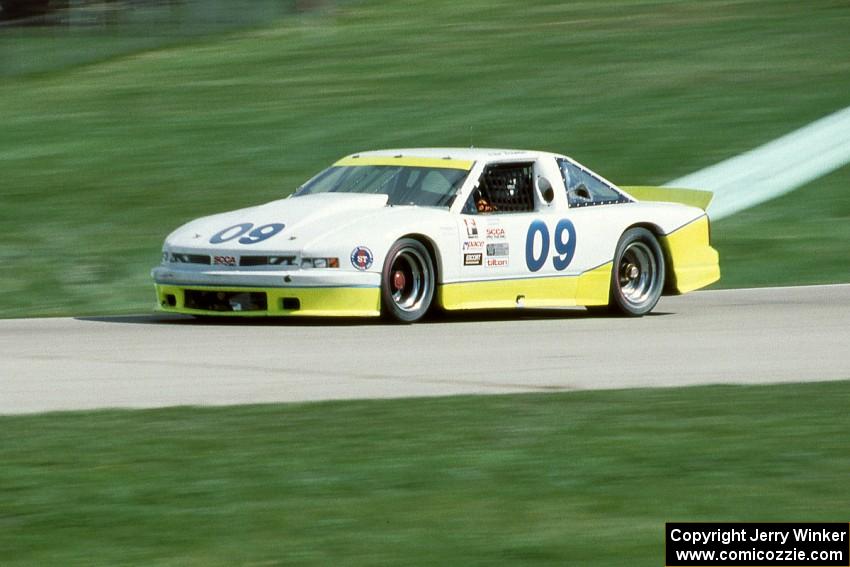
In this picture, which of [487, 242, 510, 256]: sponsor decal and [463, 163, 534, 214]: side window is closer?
[487, 242, 510, 256]: sponsor decal

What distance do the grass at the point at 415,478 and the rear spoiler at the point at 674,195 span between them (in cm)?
594

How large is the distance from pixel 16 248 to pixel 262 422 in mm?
8783

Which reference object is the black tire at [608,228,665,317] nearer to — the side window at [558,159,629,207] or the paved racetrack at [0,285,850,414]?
the paved racetrack at [0,285,850,414]

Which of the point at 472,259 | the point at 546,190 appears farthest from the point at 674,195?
the point at 472,259

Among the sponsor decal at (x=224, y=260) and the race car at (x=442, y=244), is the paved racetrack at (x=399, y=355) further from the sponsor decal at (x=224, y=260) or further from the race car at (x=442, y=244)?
the sponsor decal at (x=224, y=260)

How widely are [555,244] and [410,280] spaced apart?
1.28 metres

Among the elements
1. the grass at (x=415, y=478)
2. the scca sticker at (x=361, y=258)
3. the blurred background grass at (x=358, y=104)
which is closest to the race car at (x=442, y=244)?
the scca sticker at (x=361, y=258)

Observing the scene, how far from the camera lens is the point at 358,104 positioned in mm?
22688

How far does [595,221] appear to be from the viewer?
13461 mm

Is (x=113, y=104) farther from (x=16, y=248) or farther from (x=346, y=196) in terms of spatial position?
(x=346, y=196)

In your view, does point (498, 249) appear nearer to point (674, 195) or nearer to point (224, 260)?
point (224, 260)

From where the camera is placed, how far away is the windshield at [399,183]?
1295cm

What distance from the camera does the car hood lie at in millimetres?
12117

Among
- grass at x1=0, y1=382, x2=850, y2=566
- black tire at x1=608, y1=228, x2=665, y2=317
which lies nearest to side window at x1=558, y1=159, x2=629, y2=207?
black tire at x1=608, y1=228, x2=665, y2=317
